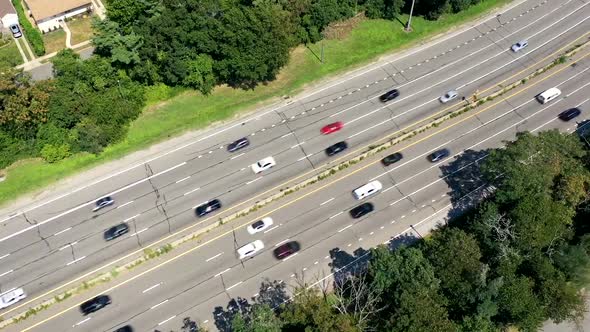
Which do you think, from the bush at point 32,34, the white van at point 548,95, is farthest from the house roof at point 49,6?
the white van at point 548,95

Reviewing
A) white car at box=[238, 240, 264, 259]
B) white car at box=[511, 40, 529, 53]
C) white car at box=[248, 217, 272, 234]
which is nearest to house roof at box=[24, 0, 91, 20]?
white car at box=[248, 217, 272, 234]

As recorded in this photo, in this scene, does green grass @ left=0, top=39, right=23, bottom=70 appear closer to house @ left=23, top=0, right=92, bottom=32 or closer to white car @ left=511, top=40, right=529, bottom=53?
house @ left=23, top=0, right=92, bottom=32

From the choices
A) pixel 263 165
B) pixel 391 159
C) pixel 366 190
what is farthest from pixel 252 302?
pixel 391 159

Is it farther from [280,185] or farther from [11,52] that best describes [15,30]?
[280,185]

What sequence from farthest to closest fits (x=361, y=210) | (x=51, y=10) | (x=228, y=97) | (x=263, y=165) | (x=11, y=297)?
(x=51, y=10) → (x=228, y=97) → (x=263, y=165) → (x=361, y=210) → (x=11, y=297)

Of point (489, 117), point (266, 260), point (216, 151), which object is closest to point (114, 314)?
point (266, 260)
